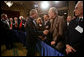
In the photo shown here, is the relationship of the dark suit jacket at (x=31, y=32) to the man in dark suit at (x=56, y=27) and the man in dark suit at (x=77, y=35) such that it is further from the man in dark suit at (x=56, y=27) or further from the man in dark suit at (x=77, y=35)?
the man in dark suit at (x=77, y=35)

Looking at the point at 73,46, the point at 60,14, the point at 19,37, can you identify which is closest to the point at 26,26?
the point at 19,37

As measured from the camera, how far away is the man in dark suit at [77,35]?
1354 millimetres

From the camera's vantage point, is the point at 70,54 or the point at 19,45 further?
the point at 19,45

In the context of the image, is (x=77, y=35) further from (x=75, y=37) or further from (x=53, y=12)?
(x=53, y=12)

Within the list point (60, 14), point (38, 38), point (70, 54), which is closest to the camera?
point (70, 54)

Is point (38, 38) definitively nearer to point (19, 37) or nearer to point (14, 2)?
point (19, 37)

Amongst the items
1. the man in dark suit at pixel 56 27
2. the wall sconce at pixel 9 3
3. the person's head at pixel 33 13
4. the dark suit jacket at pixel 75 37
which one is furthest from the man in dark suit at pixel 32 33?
the dark suit jacket at pixel 75 37

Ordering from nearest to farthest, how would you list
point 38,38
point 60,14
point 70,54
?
point 70,54 → point 60,14 → point 38,38

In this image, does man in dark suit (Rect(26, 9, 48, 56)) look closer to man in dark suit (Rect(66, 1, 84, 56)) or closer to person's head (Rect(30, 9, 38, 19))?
person's head (Rect(30, 9, 38, 19))

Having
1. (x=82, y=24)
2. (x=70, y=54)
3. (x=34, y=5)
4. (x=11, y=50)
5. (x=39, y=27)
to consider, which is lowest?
(x=11, y=50)

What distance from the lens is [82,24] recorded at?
1398mm

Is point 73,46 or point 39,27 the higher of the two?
point 39,27

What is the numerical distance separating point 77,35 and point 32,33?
85cm

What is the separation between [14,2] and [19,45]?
748mm
